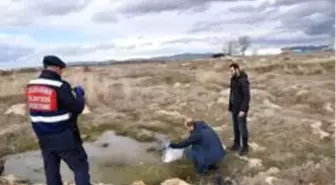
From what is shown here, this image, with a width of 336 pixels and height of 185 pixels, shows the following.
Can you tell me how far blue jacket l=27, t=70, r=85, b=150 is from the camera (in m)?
7.21

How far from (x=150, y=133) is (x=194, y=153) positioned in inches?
213

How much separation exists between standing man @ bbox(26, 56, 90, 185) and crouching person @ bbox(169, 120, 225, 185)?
4.33 m

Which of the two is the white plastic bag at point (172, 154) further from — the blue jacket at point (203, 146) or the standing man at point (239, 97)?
the standing man at point (239, 97)

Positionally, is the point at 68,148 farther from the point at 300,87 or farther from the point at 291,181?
the point at 300,87

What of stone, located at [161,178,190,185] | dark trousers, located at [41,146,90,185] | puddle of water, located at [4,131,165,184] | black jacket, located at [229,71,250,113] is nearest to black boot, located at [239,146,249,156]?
black jacket, located at [229,71,250,113]

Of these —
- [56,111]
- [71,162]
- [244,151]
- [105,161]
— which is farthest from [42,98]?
[244,151]

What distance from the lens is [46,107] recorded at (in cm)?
724

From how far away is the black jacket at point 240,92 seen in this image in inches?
495

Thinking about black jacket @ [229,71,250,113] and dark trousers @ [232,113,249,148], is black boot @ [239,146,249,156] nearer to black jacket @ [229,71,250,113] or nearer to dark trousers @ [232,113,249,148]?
dark trousers @ [232,113,249,148]

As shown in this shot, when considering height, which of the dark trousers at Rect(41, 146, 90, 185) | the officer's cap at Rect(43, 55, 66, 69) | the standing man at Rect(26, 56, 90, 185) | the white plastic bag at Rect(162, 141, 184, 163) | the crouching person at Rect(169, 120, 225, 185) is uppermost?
the officer's cap at Rect(43, 55, 66, 69)

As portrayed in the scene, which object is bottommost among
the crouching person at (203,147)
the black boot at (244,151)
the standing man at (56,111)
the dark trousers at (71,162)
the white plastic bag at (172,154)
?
the black boot at (244,151)

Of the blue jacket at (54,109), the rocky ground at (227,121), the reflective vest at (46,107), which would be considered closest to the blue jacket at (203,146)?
the rocky ground at (227,121)

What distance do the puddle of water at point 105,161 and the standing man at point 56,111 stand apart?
14.3 feet

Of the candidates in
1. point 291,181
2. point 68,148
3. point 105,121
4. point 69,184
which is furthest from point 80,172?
point 105,121
